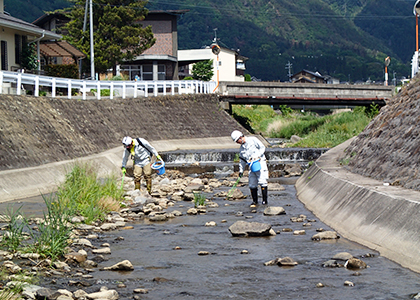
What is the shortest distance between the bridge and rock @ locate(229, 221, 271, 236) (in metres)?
40.4

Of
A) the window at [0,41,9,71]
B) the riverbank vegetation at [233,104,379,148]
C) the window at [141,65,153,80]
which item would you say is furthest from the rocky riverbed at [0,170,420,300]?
the window at [141,65,153,80]

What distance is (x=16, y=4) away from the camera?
142 metres

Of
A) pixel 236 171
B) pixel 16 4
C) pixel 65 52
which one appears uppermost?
pixel 16 4

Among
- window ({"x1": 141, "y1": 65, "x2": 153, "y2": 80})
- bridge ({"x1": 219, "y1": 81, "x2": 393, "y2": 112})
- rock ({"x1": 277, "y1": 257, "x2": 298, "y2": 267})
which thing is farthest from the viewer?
window ({"x1": 141, "y1": 65, "x2": 153, "y2": 80})

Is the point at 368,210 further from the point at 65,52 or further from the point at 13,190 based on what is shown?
the point at 65,52

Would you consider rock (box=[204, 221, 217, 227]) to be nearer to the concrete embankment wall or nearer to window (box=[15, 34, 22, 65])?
the concrete embankment wall

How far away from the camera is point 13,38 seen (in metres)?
38.0

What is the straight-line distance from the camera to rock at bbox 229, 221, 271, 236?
13.1 m

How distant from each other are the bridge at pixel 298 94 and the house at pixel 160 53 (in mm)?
17158

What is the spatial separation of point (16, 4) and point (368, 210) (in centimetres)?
14104

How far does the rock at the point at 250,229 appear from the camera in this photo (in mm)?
13070

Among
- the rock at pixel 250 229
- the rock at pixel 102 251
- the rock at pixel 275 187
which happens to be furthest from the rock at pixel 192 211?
the rock at pixel 275 187

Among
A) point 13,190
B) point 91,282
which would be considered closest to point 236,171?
point 13,190

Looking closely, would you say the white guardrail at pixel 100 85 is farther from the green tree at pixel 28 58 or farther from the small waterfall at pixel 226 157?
the small waterfall at pixel 226 157
